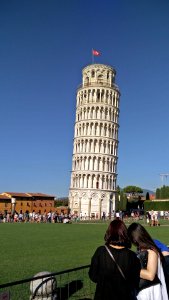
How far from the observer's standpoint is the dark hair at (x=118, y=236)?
510cm

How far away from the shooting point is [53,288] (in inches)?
296

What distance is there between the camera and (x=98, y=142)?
99750 millimetres

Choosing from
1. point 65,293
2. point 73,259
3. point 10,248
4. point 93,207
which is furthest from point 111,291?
point 93,207

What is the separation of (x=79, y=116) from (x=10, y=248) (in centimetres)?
8626

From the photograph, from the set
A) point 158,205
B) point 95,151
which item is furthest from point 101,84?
point 158,205

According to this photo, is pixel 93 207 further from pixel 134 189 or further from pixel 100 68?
pixel 134 189

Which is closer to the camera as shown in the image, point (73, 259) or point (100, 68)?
point (73, 259)

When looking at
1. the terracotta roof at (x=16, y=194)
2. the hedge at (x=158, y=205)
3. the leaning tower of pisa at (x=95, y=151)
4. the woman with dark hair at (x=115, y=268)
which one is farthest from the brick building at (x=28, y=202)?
the woman with dark hair at (x=115, y=268)

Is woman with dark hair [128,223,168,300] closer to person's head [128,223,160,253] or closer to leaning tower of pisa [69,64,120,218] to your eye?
person's head [128,223,160,253]

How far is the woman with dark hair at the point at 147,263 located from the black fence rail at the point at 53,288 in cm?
167

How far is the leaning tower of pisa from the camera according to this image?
9812 cm

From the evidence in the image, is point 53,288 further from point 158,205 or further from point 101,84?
point 101,84

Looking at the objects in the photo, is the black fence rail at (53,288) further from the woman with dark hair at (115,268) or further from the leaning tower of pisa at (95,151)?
the leaning tower of pisa at (95,151)

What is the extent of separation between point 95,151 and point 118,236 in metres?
94.6
